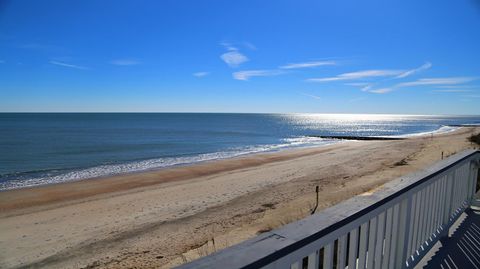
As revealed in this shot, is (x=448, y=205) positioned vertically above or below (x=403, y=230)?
below

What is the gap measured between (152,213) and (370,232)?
9888mm

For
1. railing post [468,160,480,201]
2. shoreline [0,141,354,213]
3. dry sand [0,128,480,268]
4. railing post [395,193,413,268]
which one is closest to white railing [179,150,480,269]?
railing post [395,193,413,268]

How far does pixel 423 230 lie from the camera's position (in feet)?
10.7

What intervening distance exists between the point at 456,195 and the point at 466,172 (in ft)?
1.99

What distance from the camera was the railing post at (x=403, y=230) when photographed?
256cm

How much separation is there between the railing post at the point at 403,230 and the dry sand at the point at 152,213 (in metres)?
5.20

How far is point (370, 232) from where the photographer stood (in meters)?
2.16

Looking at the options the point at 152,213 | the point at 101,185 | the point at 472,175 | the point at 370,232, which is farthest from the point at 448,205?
the point at 101,185

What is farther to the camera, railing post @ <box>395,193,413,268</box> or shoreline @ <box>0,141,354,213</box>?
shoreline @ <box>0,141,354,213</box>

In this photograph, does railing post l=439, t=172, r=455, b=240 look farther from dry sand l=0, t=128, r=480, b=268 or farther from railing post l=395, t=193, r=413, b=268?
dry sand l=0, t=128, r=480, b=268

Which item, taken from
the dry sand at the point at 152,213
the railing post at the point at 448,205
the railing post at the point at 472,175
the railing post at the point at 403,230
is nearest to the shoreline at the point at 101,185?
the dry sand at the point at 152,213

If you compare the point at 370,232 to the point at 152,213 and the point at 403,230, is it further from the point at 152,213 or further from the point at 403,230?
the point at 152,213

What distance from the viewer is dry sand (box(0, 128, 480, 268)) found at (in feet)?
25.5

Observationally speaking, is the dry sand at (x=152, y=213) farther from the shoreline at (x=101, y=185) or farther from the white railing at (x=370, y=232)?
the white railing at (x=370, y=232)
